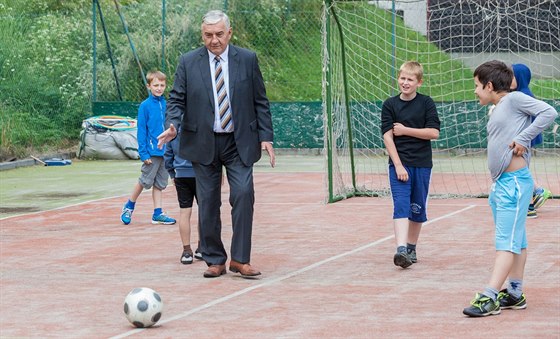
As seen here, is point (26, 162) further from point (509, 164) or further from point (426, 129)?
point (509, 164)

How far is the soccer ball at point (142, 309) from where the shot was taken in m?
7.70

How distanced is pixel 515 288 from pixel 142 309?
2.53 metres

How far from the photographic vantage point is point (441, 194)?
1666 cm

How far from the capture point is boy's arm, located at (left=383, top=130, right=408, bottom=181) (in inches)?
405

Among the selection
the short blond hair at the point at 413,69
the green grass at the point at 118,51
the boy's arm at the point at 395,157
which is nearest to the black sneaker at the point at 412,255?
the boy's arm at the point at 395,157

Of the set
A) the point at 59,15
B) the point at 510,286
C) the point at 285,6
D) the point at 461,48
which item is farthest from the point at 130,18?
the point at 510,286

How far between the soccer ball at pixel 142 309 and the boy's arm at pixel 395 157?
3.14m

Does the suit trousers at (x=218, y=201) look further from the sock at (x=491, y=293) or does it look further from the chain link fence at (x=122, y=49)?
the chain link fence at (x=122, y=49)

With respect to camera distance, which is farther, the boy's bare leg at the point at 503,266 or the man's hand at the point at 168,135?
the man's hand at the point at 168,135

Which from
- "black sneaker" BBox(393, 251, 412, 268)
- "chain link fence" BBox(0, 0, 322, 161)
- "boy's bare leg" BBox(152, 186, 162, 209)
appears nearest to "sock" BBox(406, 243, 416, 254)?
"black sneaker" BBox(393, 251, 412, 268)

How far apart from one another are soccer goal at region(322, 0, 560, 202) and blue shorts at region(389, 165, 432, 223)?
30.0 feet

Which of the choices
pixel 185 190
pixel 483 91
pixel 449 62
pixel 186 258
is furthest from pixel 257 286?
pixel 449 62

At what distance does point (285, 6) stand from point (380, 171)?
26.8ft

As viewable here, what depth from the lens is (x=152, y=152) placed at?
44.5 ft
